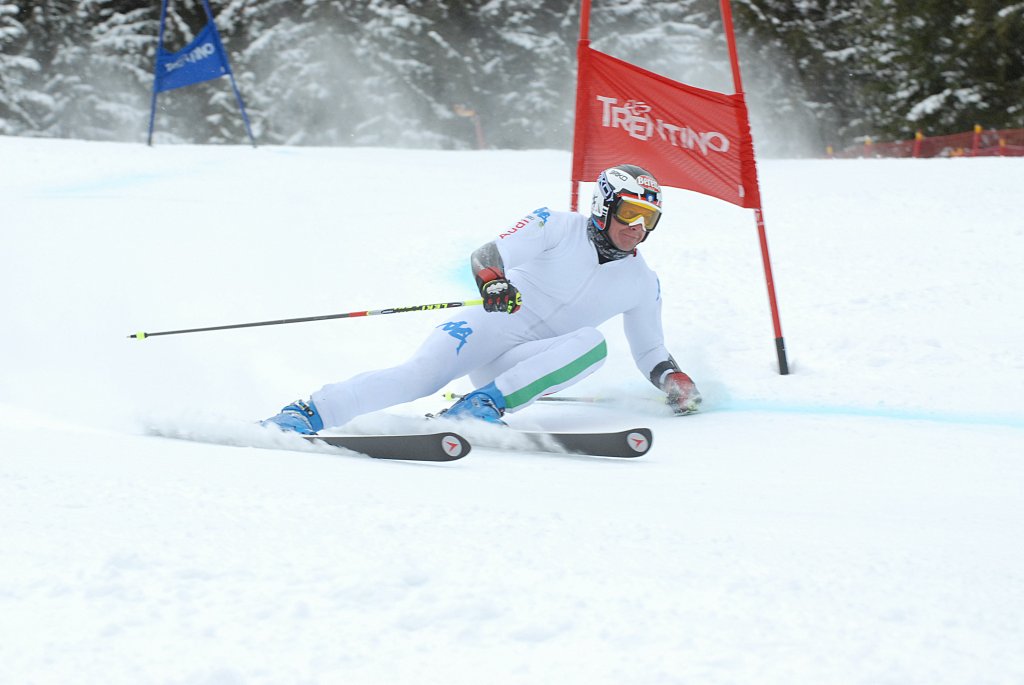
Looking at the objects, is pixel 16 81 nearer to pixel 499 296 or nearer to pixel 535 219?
pixel 535 219

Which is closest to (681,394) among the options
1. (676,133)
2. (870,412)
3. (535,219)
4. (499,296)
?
(870,412)

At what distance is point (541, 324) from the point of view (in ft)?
14.8

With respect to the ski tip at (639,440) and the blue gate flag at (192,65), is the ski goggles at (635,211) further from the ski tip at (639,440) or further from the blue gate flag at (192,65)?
the blue gate flag at (192,65)

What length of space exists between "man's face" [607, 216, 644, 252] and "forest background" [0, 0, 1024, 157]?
2056 cm

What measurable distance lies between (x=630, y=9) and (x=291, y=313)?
814 inches

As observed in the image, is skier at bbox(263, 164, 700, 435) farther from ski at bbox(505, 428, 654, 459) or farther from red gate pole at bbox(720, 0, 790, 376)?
red gate pole at bbox(720, 0, 790, 376)

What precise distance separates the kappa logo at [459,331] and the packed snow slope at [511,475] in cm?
49

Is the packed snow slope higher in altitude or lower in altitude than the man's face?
lower

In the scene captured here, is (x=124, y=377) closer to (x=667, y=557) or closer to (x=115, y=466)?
(x=115, y=466)

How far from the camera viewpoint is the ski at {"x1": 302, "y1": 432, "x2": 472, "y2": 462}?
3.26m

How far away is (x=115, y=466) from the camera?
262 cm

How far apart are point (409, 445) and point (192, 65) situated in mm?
10098

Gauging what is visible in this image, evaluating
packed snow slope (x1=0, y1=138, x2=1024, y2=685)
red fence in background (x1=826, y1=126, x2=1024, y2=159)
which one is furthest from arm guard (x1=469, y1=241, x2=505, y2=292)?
red fence in background (x1=826, y1=126, x2=1024, y2=159)

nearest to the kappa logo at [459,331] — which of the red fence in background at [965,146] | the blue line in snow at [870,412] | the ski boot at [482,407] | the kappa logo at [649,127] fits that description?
the ski boot at [482,407]
